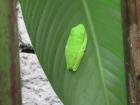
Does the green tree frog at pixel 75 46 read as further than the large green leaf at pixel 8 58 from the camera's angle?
Yes

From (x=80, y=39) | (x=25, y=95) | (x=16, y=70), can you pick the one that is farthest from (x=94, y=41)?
(x=25, y=95)

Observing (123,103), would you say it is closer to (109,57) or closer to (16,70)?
(109,57)

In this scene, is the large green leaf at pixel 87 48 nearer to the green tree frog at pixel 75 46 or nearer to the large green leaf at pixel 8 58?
the green tree frog at pixel 75 46

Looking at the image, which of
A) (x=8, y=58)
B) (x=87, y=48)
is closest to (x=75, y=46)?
(x=87, y=48)

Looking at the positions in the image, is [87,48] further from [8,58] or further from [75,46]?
[8,58]

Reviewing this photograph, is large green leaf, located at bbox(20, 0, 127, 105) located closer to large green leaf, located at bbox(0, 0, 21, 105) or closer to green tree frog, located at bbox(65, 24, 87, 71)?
green tree frog, located at bbox(65, 24, 87, 71)

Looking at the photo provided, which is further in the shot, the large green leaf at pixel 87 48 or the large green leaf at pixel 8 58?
the large green leaf at pixel 87 48

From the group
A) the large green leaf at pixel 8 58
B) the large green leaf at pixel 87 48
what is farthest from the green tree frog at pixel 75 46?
the large green leaf at pixel 8 58

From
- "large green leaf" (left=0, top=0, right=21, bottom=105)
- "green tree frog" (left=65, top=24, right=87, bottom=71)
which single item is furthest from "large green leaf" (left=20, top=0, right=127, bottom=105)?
"large green leaf" (left=0, top=0, right=21, bottom=105)
